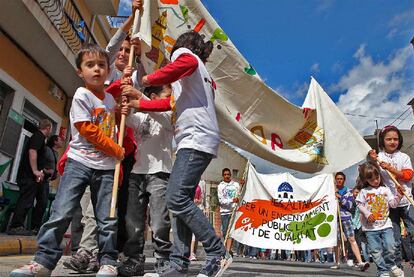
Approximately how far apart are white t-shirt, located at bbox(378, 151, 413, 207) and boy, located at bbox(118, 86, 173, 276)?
101 inches

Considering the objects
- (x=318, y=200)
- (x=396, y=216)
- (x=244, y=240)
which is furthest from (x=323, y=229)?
(x=396, y=216)

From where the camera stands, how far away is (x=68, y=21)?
28.5 ft

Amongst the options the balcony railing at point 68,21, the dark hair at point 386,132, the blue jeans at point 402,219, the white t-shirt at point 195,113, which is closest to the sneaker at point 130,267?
the white t-shirt at point 195,113

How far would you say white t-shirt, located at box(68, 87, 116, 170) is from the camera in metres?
2.40

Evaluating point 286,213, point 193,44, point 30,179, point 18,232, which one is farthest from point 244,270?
point 30,179

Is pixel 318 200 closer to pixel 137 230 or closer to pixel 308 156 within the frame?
pixel 308 156

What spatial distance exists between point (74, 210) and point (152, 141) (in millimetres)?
916

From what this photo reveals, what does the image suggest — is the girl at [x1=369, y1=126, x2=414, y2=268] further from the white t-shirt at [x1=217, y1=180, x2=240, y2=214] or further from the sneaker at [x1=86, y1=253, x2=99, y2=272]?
the white t-shirt at [x1=217, y1=180, x2=240, y2=214]

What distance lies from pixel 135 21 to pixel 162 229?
175cm

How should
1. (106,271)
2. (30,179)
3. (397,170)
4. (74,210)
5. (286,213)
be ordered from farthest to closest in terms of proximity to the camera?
(286,213) < (30,179) < (397,170) < (74,210) < (106,271)

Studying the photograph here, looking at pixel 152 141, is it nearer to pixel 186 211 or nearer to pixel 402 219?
pixel 186 211

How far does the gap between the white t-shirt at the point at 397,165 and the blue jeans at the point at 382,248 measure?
393mm

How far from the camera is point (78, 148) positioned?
243cm

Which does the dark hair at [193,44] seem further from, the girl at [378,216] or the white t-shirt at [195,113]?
the girl at [378,216]
